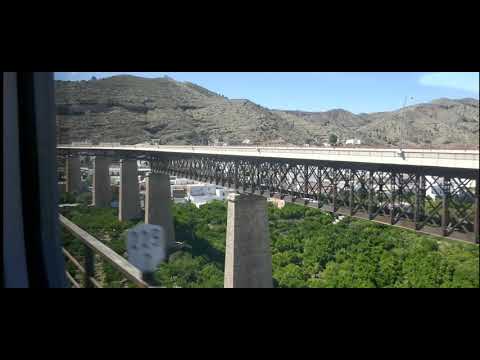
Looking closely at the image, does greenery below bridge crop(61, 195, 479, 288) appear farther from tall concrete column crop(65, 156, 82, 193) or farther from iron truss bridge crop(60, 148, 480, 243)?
iron truss bridge crop(60, 148, 480, 243)

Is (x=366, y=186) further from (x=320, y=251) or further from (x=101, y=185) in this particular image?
(x=101, y=185)

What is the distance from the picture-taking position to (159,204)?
29.9ft

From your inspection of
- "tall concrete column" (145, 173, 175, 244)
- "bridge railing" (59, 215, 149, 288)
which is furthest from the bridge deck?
"bridge railing" (59, 215, 149, 288)

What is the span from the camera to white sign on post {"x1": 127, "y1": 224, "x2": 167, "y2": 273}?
1.71 metres

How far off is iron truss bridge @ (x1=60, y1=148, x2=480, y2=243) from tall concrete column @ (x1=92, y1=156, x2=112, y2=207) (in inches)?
32.4

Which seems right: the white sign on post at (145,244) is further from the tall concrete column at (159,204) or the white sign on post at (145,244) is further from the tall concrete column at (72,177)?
the tall concrete column at (159,204)

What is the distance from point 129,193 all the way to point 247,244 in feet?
8.14

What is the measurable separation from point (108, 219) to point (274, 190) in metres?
4.31

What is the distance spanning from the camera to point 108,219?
4.99 meters

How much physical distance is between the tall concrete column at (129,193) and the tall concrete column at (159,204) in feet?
1.39

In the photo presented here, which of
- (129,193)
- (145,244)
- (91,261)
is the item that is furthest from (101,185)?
(145,244)

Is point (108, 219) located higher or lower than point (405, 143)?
lower
